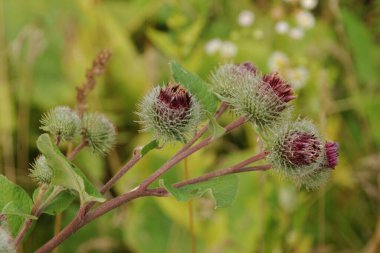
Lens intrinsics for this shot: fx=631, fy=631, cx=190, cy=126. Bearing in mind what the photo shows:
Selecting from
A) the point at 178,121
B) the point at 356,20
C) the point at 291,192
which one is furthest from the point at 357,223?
the point at 178,121

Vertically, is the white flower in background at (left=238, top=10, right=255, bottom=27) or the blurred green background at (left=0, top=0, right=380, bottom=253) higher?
the white flower in background at (left=238, top=10, right=255, bottom=27)

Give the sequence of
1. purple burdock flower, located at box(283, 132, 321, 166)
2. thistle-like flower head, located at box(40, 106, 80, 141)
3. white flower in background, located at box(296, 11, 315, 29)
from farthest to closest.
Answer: white flower in background, located at box(296, 11, 315, 29), thistle-like flower head, located at box(40, 106, 80, 141), purple burdock flower, located at box(283, 132, 321, 166)

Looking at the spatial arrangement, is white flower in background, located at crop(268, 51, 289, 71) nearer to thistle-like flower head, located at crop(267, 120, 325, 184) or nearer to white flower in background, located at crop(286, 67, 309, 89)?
white flower in background, located at crop(286, 67, 309, 89)

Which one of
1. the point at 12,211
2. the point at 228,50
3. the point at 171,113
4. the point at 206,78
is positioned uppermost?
the point at 171,113

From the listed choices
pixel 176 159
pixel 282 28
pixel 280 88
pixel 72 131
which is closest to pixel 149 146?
pixel 176 159

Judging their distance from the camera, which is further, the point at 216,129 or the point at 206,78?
the point at 206,78

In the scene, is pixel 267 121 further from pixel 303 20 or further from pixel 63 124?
pixel 303 20

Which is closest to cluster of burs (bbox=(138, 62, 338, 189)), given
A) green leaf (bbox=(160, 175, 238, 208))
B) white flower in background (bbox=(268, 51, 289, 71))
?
green leaf (bbox=(160, 175, 238, 208))

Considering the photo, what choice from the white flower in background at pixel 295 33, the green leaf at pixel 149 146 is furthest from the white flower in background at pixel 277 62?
the green leaf at pixel 149 146

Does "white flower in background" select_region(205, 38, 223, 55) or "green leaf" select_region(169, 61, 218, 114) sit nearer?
"green leaf" select_region(169, 61, 218, 114)

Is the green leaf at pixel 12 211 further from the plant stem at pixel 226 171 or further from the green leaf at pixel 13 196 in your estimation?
the plant stem at pixel 226 171
